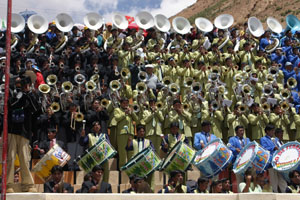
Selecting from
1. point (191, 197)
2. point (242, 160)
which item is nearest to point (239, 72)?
point (242, 160)

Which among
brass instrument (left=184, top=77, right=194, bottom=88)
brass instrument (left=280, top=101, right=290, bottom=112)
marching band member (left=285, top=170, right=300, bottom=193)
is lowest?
marching band member (left=285, top=170, right=300, bottom=193)

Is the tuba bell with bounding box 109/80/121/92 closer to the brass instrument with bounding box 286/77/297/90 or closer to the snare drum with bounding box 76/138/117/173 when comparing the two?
the snare drum with bounding box 76/138/117/173

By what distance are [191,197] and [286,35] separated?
12.3 m

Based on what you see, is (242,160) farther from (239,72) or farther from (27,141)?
(239,72)

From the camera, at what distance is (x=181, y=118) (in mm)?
13305

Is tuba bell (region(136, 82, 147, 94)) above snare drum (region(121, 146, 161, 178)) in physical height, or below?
above

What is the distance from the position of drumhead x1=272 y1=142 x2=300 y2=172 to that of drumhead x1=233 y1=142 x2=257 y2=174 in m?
0.51

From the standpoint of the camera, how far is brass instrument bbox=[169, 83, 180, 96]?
14.1m

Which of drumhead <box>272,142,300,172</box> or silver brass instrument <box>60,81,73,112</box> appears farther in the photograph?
silver brass instrument <box>60,81,73,112</box>

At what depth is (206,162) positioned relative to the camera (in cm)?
1041

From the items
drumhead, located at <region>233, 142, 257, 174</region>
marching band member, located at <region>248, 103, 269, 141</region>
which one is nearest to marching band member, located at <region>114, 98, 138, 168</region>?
drumhead, located at <region>233, 142, 257, 174</region>

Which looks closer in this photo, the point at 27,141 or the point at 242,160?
the point at 27,141

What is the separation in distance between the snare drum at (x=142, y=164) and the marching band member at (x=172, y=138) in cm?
200

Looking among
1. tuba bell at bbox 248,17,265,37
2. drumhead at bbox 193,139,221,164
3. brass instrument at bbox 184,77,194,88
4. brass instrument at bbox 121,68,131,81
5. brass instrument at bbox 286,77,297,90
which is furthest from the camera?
tuba bell at bbox 248,17,265,37
